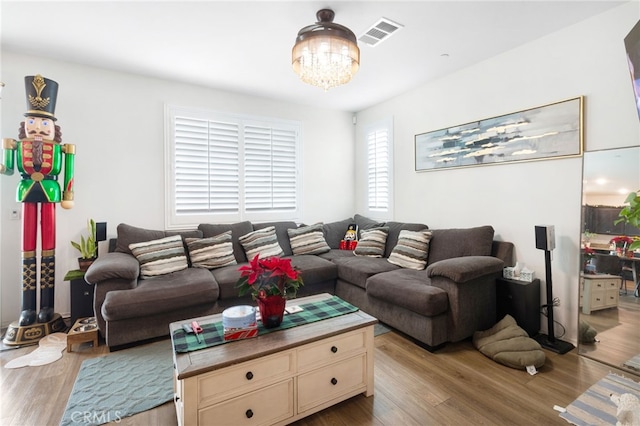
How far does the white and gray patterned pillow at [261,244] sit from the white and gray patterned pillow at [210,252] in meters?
0.23

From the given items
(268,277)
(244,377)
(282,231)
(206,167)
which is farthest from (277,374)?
(206,167)

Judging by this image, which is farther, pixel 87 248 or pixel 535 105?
pixel 87 248

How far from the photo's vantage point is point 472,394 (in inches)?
74.0

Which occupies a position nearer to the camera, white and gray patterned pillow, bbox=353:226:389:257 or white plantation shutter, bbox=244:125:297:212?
white and gray patterned pillow, bbox=353:226:389:257

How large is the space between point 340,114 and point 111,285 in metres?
3.83

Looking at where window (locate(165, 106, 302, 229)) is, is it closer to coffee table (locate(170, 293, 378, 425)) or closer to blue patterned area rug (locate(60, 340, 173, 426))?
blue patterned area rug (locate(60, 340, 173, 426))

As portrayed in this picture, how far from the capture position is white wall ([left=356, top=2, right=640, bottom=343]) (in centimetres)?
225

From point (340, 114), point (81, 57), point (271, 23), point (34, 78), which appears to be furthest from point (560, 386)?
point (81, 57)

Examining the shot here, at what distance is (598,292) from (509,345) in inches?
32.9

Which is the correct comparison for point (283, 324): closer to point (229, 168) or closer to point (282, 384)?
point (282, 384)

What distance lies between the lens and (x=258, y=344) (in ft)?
5.16

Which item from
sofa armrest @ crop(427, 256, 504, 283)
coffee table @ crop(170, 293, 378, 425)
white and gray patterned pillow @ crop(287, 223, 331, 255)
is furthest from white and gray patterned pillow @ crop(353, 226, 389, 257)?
coffee table @ crop(170, 293, 378, 425)

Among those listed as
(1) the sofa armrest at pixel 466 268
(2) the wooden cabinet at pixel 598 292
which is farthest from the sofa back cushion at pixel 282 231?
(2) the wooden cabinet at pixel 598 292

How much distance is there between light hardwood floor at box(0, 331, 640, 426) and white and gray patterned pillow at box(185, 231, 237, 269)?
111 centimetres
